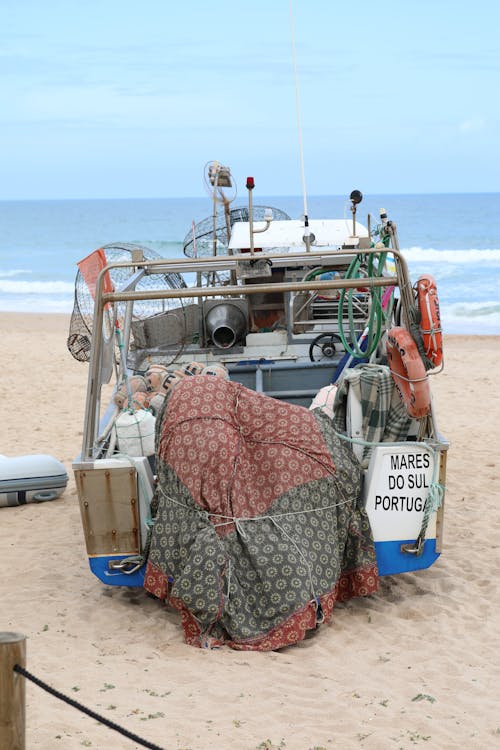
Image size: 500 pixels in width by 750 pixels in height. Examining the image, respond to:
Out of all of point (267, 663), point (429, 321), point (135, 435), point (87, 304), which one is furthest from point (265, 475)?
point (87, 304)

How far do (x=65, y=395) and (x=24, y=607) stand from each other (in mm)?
7642

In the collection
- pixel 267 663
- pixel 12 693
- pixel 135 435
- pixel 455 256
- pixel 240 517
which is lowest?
pixel 267 663

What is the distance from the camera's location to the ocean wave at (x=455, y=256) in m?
39.8

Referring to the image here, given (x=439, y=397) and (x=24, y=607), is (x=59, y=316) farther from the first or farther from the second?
(x=24, y=607)

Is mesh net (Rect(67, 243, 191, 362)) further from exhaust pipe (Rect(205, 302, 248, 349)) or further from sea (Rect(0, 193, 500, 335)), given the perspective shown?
sea (Rect(0, 193, 500, 335))

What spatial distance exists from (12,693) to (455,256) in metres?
40.6

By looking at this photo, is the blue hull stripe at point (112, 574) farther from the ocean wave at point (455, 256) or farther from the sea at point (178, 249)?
the ocean wave at point (455, 256)

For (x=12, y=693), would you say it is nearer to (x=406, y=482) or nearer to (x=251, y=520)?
(x=251, y=520)

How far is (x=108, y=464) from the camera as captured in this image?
200 inches

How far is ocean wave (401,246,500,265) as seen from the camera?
131 ft

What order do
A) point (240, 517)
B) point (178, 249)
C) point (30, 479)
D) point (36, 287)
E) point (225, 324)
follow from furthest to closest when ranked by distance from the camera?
point (178, 249)
point (36, 287)
point (225, 324)
point (30, 479)
point (240, 517)

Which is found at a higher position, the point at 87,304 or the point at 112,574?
the point at 87,304

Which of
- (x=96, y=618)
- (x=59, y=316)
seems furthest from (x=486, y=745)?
(x=59, y=316)

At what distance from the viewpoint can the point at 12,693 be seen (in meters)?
2.94
